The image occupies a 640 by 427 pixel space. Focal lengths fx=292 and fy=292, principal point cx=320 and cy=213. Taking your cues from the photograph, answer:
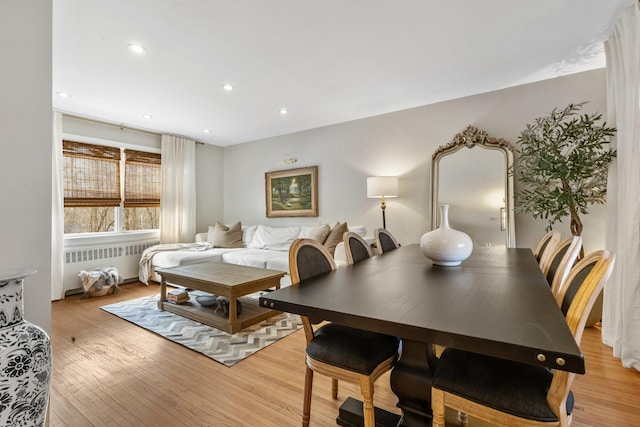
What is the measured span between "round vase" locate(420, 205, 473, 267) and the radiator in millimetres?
4766

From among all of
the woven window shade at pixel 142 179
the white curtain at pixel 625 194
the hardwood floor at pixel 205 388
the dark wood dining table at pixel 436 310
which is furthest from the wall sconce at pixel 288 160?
the white curtain at pixel 625 194

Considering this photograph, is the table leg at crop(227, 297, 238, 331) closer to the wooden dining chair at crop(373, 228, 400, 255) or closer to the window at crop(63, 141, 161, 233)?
the wooden dining chair at crop(373, 228, 400, 255)

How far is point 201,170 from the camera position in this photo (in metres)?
5.84

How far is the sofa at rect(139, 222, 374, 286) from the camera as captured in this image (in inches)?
157

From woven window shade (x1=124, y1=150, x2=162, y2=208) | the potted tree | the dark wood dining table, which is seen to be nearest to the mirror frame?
the potted tree

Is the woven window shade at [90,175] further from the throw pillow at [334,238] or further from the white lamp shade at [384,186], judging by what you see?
the white lamp shade at [384,186]

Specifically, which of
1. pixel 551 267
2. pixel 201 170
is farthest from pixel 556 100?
pixel 201 170

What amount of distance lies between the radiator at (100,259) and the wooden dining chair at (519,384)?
4940 millimetres

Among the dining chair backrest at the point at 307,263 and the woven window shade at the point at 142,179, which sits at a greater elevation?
the woven window shade at the point at 142,179

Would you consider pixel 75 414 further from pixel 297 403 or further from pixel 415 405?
pixel 415 405

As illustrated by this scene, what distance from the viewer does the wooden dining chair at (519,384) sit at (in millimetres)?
886

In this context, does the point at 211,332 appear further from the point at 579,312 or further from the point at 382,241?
the point at 579,312

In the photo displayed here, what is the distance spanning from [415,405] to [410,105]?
3590mm

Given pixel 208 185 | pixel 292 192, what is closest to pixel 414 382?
pixel 292 192
